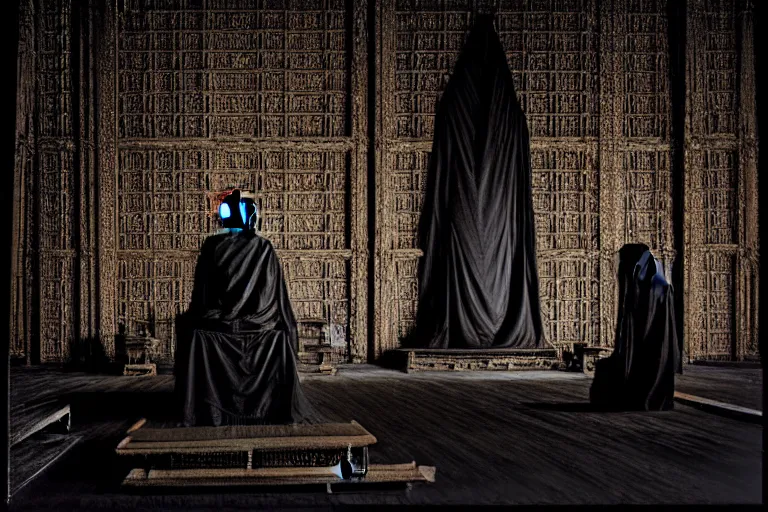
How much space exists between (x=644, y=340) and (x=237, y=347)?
3.58 meters

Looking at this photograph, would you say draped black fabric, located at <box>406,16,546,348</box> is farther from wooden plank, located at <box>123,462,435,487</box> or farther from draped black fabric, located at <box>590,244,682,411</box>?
wooden plank, located at <box>123,462,435,487</box>

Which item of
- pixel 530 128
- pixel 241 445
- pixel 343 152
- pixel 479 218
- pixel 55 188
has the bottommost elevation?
pixel 241 445

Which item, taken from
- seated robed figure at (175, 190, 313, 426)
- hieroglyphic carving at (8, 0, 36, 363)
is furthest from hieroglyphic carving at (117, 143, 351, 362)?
seated robed figure at (175, 190, 313, 426)

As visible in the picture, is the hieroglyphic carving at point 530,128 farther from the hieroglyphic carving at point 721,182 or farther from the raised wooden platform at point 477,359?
the hieroglyphic carving at point 721,182

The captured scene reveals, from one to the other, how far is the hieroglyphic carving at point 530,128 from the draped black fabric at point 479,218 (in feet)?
0.74

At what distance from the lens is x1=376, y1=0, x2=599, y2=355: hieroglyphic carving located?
1097cm

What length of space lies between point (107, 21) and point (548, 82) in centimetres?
665

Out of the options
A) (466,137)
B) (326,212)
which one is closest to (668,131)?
(466,137)

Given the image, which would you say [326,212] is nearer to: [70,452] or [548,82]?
[548,82]

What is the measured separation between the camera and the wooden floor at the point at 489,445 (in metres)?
3.79

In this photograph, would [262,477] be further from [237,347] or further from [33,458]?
[33,458]

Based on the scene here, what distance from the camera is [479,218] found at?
10727 mm

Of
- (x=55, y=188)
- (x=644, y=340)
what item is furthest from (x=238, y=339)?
(x=55, y=188)

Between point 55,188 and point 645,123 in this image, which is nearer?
point 55,188
